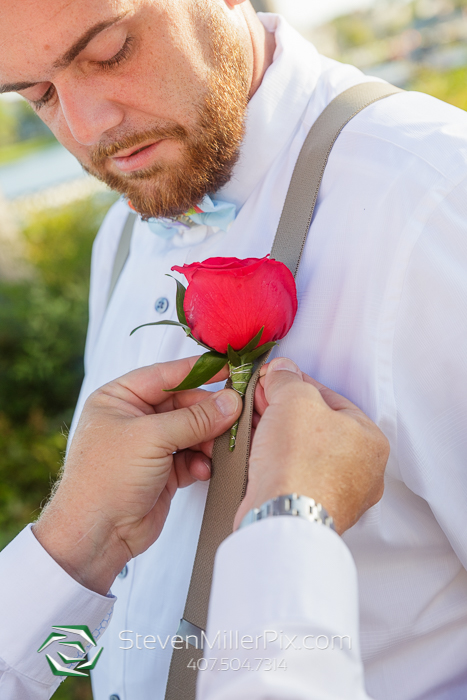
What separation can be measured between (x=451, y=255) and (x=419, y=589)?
686 mm

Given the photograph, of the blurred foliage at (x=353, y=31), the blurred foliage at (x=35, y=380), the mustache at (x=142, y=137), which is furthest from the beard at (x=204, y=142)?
the blurred foliage at (x=353, y=31)

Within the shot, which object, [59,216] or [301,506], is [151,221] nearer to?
[301,506]

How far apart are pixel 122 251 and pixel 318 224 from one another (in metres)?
0.95

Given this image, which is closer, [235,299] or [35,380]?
[235,299]

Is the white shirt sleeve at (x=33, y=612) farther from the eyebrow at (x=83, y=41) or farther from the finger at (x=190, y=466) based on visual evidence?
the eyebrow at (x=83, y=41)

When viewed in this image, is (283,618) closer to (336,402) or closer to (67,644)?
(336,402)

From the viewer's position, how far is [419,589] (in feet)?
3.84

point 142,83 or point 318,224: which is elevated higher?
point 142,83

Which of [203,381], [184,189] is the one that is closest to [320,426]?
[203,381]

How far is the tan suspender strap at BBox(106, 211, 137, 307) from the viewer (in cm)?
198

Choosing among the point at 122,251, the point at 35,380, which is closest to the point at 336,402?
the point at 122,251

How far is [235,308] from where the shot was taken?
981mm

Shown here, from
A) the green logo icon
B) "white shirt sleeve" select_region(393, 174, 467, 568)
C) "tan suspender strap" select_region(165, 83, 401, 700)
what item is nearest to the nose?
"tan suspender strap" select_region(165, 83, 401, 700)

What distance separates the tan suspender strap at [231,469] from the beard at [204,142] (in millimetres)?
232
